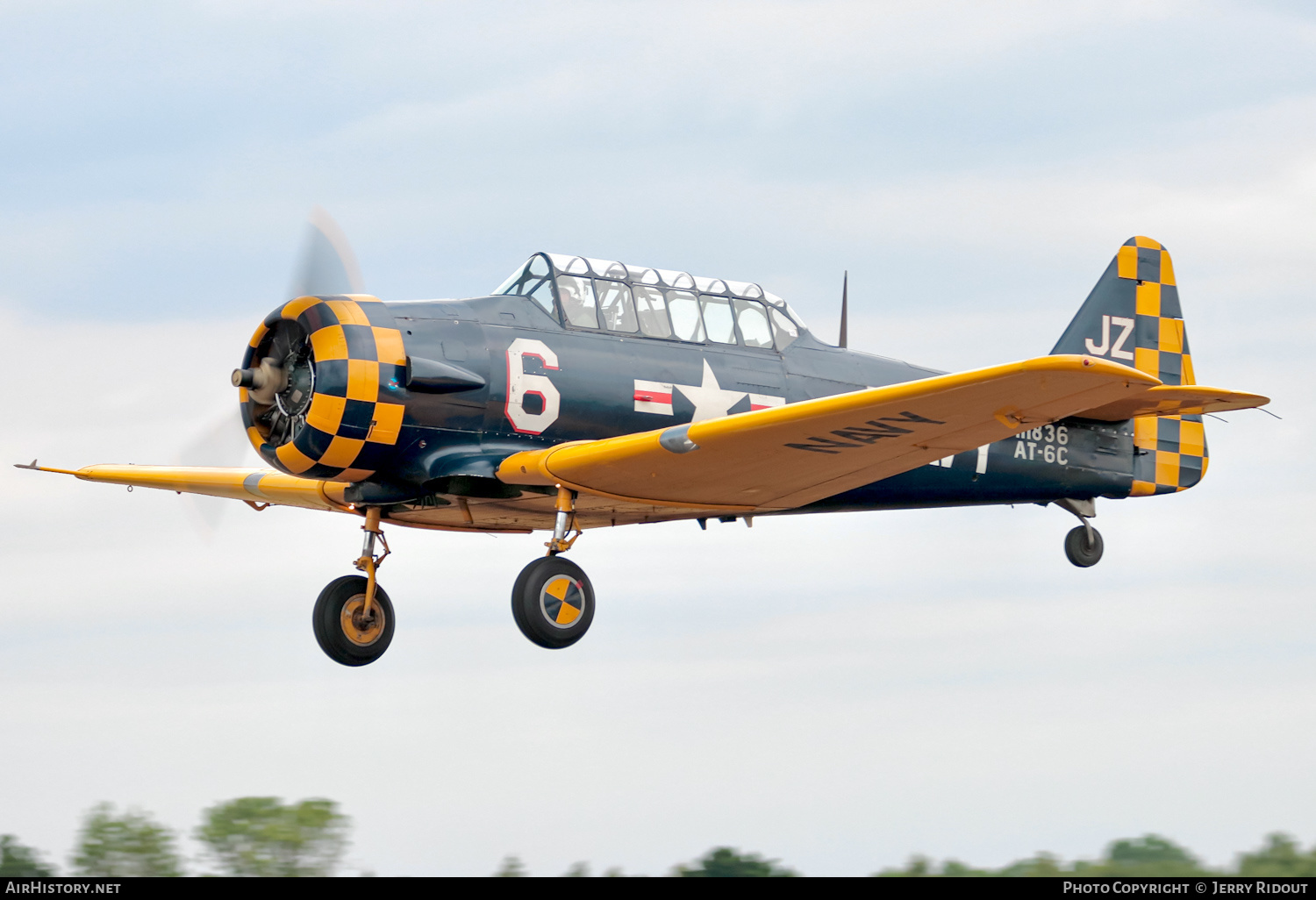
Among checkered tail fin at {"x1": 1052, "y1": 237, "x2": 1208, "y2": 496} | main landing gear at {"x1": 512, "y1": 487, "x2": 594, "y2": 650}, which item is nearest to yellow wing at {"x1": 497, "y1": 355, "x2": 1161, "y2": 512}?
main landing gear at {"x1": 512, "y1": 487, "x2": 594, "y2": 650}

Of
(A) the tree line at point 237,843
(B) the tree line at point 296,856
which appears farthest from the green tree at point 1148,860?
(A) the tree line at point 237,843

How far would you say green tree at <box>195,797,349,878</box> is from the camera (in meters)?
14.5

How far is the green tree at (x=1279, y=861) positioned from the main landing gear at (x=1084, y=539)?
4343mm

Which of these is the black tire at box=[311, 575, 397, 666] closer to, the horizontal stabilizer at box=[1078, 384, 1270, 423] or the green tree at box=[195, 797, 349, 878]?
the green tree at box=[195, 797, 349, 878]

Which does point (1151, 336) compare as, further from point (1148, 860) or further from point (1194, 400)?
point (1148, 860)

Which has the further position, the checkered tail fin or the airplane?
the checkered tail fin

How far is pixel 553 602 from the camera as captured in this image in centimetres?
1126

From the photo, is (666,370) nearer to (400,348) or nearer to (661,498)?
(661,498)

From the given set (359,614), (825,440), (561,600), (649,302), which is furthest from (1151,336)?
(359,614)

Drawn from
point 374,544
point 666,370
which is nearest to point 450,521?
point 374,544

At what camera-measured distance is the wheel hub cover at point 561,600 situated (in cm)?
1123

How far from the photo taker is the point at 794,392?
12.9 metres

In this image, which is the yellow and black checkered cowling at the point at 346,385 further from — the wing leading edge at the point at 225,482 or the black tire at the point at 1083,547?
the black tire at the point at 1083,547
